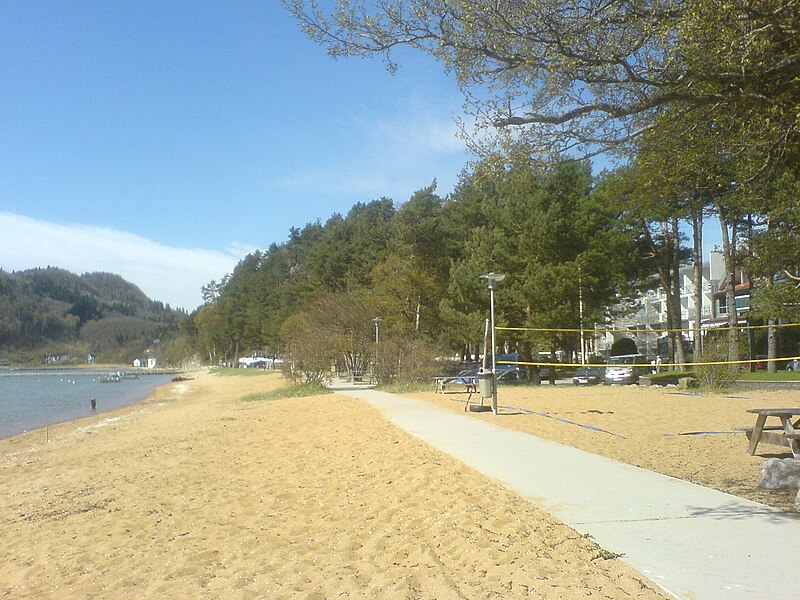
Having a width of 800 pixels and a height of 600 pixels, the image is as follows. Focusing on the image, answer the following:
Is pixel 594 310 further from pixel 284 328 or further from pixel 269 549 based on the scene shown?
pixel 284 328

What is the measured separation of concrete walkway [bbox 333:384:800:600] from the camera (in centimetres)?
474

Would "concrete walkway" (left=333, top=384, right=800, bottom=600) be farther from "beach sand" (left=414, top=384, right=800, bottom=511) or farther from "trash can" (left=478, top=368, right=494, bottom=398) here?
"trash can" (left=478, top=368, right=494, bottom=398)

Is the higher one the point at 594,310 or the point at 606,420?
the point at 594,310

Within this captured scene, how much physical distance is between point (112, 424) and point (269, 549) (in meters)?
22.3

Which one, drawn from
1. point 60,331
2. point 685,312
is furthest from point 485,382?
point 60,331

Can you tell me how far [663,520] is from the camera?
6312 mm

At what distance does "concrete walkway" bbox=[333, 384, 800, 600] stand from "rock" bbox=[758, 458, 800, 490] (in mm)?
711

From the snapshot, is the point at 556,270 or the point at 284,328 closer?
the point at 556,270

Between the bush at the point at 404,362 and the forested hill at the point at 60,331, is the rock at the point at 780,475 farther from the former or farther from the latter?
the forested hill at the point at 60,331

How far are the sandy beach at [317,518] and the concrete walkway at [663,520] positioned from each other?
29 centimetres

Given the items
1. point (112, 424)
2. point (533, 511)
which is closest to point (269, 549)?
point (533, 511)

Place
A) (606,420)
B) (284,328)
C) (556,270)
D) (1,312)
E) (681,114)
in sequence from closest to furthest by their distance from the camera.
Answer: (681,114) → (606,420) → (556,270) → (284,328) → (1,312)

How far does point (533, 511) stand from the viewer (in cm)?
675

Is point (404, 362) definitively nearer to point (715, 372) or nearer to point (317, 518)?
point (715, 372)
